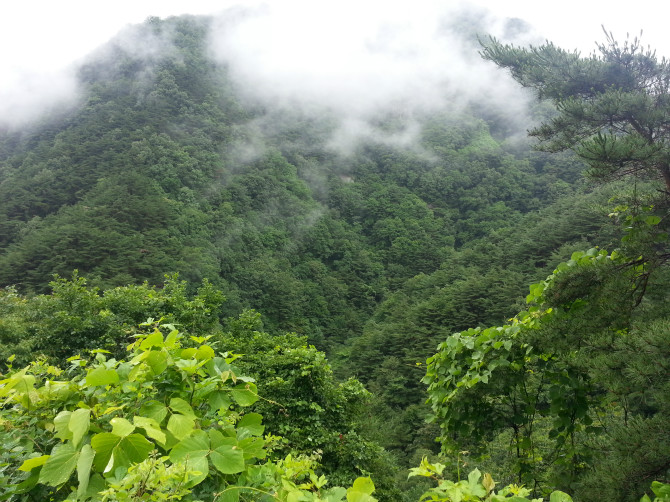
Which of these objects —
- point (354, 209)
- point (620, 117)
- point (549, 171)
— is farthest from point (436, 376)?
point (549, 171)

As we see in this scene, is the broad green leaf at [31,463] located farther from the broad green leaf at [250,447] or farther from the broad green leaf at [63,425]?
the broad green leaf at [250,447]

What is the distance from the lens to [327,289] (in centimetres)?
4844

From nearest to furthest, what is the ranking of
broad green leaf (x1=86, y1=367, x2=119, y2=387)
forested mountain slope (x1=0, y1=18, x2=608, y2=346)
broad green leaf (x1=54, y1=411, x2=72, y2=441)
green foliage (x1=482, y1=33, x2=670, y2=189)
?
broad green leaf (x1=54, y1=411, x2=72, y2=441) → broad green leaf (x1=86, y1=367, x2=119, y2=387) → green foliage (x1=482, y1=33, x2=670, y2=189) → forested mountain slope (x1=0, y1=18, x2=608, y2=346)

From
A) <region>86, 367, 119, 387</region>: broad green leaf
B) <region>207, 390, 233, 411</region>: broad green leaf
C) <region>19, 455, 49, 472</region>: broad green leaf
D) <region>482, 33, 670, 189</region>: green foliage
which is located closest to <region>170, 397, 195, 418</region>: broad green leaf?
<region>207, 390, 233, 411</region>: broad green leaf

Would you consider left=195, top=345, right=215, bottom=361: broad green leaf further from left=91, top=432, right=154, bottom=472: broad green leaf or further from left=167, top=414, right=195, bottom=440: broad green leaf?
left=91, top=432, right=154, bottom=472: broad green leaf

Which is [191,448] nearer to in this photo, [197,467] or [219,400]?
[197,467]

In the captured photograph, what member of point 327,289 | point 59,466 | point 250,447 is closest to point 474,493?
point 250,447

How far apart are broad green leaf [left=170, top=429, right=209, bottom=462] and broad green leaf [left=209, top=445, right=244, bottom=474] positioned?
0.03 meters

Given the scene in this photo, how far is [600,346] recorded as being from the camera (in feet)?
9.25

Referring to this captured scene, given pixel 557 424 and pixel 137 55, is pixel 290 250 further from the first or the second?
pixel 137 55

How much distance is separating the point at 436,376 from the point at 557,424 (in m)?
1.14

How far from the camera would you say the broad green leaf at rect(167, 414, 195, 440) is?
1.10m

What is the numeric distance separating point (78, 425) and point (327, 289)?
1874 inches

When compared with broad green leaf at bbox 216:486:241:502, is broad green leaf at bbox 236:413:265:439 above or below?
above
